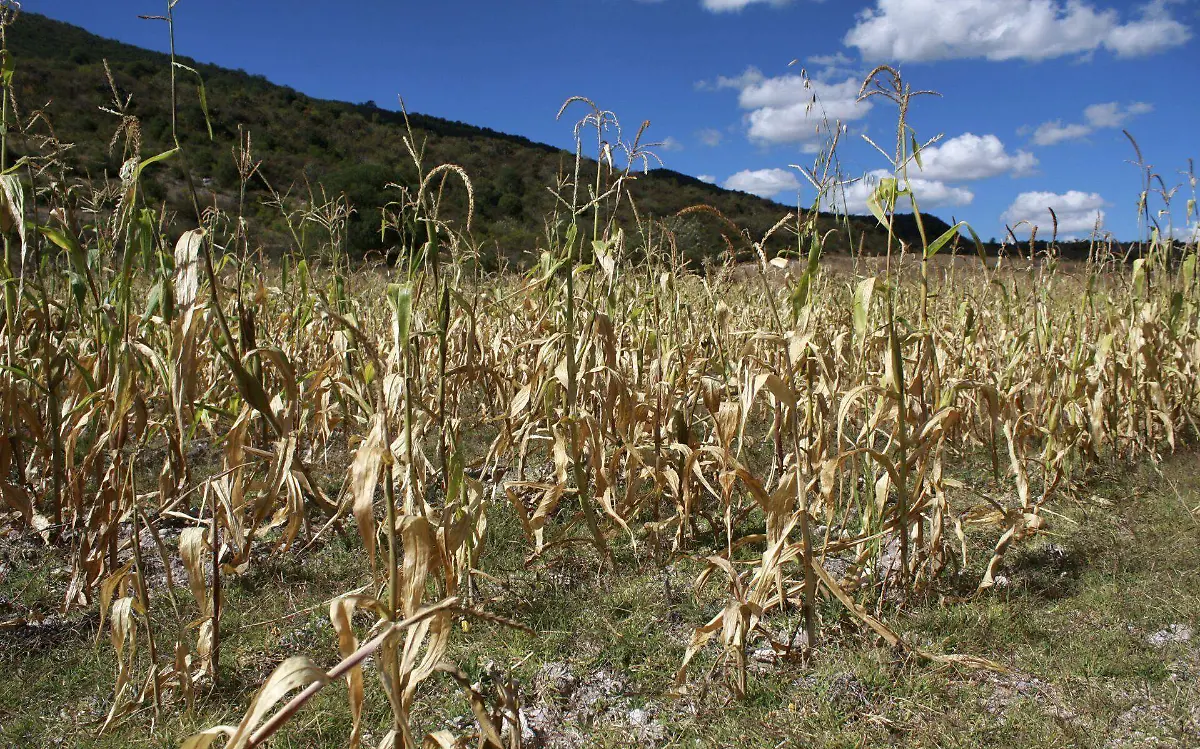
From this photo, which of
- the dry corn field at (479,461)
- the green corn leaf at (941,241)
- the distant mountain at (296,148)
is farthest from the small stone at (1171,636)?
the distant mountain at (296,148)

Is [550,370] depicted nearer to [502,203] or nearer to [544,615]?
[544,615]

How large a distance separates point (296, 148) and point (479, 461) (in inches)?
1141

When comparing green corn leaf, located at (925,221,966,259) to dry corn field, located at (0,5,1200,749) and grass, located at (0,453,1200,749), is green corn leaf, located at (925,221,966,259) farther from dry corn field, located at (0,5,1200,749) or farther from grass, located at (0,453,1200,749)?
grass, located at (0,453,1200,749)

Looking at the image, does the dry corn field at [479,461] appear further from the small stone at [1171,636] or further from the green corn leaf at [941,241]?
the small stone at [1171,636]

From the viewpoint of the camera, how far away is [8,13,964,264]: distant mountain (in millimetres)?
16047

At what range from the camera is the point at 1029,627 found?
188 cm

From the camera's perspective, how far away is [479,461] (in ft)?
7.88

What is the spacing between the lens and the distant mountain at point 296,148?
52.6ft

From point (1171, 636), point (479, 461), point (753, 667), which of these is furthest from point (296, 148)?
point (1171, 636)

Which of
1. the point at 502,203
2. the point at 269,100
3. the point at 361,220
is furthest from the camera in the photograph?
the point at 269,100

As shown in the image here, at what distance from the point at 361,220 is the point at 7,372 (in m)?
13.5

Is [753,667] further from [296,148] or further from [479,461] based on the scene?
[296,148]

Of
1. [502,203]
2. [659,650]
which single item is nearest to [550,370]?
[659,650]

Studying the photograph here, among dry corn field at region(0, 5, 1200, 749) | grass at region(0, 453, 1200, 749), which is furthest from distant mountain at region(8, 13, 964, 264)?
grass at region(0, 453, 1200, 749)
